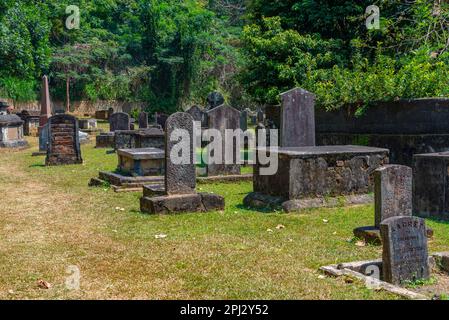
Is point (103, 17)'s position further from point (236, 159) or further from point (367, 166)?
point (367, 166)

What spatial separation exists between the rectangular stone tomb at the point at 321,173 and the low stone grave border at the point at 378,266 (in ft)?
12.8

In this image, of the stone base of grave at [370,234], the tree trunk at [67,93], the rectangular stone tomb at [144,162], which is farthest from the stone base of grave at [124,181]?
the tree trunk at [67,93]

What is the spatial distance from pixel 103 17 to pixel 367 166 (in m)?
44.6

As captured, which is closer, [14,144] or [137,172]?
[137,172]

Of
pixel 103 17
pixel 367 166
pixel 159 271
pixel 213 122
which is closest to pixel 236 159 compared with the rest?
pixel 213 122

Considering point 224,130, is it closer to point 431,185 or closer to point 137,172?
point 137,172

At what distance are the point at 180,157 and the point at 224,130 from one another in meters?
5.08

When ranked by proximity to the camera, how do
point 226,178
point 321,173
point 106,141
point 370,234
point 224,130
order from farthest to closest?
point 106,141
point 224,130
point 226,178
point 321,173
point 370,234

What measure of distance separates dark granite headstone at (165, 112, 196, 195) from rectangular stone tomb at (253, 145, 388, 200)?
147 centimetres

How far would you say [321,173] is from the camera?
1034 centimetres

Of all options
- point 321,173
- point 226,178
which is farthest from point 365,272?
point 226,178

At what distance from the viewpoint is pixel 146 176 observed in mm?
13984

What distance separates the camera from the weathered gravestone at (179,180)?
965 centimetres

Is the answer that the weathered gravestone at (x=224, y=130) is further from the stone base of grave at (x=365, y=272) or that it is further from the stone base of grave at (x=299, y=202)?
the stone base of grave at (x=365, y=272)
